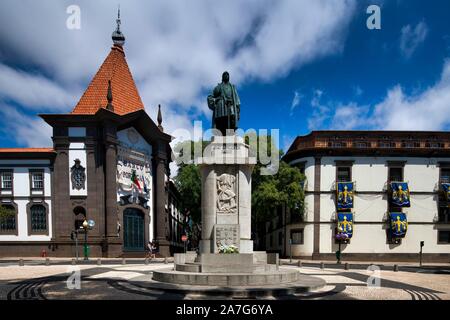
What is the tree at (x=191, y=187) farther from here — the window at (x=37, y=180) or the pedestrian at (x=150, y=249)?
the window at (x=37, y=180)

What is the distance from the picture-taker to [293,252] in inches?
1404

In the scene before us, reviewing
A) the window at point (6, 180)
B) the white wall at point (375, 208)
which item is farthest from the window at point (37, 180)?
the white wall at point (375, 208)

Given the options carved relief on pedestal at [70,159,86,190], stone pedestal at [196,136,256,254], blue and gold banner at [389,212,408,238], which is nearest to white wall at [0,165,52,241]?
carved relief on pedestal at [70,159,86,190]

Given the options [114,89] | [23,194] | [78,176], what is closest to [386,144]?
[114,89]

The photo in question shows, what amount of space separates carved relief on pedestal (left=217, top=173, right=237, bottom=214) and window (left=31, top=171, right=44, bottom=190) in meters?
28.9

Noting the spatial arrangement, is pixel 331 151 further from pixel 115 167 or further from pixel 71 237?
pixel 71 237

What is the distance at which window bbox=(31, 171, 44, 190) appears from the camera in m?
33.0

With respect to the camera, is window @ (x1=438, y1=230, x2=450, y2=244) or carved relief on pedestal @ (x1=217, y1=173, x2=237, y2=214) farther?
window @ (x1=438, y1=230, x2=450, y2=244)

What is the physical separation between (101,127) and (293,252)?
26.3 m

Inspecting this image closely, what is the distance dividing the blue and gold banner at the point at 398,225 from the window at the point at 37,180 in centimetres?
3934

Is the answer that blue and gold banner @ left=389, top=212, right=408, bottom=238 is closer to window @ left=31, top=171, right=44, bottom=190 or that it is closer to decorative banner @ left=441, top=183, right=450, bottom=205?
decorative banner @ left=441, top=183, right=450, bottom=205

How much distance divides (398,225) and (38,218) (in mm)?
39847
